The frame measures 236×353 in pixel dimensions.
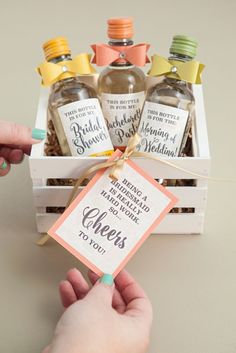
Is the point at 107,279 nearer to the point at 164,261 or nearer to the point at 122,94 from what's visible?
the point at 164,261

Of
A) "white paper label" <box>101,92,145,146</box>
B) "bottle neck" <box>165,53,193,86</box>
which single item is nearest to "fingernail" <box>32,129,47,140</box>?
"white paper label" <box>101,92,145,146</box>

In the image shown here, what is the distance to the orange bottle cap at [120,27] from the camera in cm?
90

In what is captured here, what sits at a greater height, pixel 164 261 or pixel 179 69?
pixel 179 69

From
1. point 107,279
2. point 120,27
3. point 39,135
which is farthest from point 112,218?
point 120,27

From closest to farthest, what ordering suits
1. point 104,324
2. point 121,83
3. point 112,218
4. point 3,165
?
point 104,324 < point 112,218 < point 121,83 < point 3,165

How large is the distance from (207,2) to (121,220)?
3.66ft

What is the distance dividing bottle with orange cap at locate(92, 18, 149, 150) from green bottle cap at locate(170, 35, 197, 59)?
0.06 m

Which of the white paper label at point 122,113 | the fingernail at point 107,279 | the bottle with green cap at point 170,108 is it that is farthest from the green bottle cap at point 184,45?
the fingernail at point 107,279

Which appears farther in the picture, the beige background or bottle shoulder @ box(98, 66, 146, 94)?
bottle shoulder @ box(98, 66, 146, 94)

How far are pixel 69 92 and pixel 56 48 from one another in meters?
0.07

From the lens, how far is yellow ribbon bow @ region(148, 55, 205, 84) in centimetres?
92

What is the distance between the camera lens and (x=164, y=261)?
3.19ft

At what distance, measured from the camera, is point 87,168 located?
0.89m

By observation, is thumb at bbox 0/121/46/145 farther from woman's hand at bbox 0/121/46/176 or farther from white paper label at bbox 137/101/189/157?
white paper label at bbox 137/101/189/157
